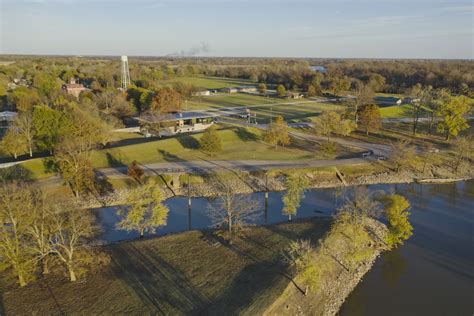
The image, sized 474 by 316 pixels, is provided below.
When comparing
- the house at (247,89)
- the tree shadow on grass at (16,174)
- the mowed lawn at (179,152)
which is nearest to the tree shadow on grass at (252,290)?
the mowed lawn at (179,152)

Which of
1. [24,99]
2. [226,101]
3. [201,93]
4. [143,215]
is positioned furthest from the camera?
[201,93]

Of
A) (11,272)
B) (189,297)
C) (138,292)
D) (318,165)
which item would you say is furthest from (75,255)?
(318,165)

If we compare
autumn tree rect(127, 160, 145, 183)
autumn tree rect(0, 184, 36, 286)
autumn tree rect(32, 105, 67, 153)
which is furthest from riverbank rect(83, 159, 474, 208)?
autumn tree rect(32, 105, 67, 153)

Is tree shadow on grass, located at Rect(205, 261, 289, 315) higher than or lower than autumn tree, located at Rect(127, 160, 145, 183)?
lower

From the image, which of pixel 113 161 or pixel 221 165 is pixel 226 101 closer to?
pixel 221 165

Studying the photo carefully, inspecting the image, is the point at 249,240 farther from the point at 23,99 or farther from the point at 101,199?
the point at 23,99

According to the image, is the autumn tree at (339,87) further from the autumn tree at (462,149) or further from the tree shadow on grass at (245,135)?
the autumn tree at (462,149)

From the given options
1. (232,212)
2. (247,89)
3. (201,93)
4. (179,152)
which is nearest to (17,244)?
(232,212)

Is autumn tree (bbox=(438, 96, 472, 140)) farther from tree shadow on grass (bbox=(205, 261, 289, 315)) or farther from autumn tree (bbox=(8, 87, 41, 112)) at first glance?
autumn tree (bbox=(8, 87, 41, 112))
